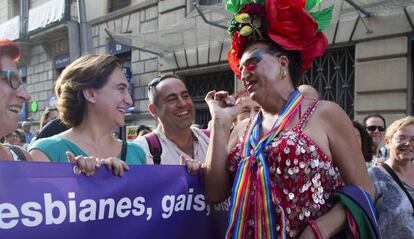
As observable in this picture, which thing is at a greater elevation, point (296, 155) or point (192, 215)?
point (296, 155)

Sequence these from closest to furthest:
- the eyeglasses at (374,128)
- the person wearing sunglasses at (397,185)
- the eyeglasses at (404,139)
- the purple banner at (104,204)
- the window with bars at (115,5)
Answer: the purple banner at (104,204) → the person wearing sunglasses at (397,185) → the eyeglasses at (404,139) → the eyeglasses at (374,128) → the window with bars at (115,5)

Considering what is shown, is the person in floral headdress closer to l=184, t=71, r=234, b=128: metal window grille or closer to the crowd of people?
the crowd of people

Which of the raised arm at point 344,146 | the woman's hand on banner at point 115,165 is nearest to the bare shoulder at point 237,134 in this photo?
the raised arm at point 344,146

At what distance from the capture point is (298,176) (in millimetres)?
1872

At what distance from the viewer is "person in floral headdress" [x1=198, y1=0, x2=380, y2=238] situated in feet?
6.24

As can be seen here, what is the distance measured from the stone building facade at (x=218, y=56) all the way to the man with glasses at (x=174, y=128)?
5.03 m

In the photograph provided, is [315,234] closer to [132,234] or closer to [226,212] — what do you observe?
[226,212]

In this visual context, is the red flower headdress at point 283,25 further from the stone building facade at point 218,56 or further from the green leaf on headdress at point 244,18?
the stone building facade at point 218,56

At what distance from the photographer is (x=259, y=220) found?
A: 1948 millimetres

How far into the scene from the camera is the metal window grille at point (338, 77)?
7812 millimetres

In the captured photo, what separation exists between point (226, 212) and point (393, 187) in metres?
1.29

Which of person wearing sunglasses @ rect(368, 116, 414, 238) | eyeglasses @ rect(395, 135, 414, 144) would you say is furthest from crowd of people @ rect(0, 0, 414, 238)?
eyeglasses @ rect(395, 135, 414, 144)

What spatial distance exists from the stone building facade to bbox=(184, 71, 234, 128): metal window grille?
0.08ft

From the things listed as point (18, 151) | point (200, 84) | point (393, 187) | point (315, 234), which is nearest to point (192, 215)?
point (315, 234)
